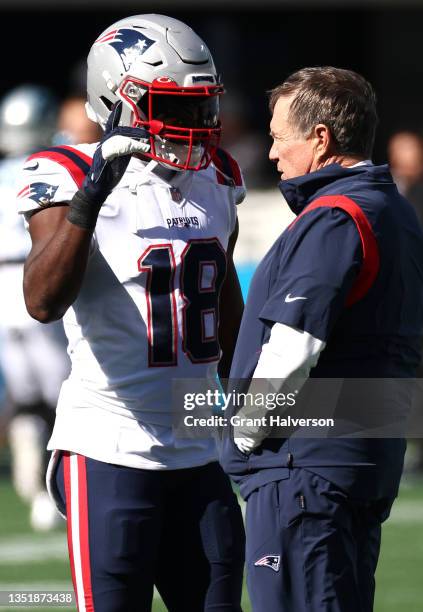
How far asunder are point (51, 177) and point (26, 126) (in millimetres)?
4775

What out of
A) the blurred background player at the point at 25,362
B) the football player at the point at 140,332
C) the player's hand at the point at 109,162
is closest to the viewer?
the player's hand at the point at 109,162

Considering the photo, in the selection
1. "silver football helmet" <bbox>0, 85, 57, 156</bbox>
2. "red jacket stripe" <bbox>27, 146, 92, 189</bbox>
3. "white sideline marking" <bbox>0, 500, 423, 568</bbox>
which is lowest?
"white sideline marking" <bbox>0, 500, 423, 568</bbox>

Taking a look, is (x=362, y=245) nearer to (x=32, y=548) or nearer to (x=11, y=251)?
(x=32, y=548)

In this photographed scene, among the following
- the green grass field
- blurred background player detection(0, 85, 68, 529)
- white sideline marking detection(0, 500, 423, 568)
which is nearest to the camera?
the green grass field

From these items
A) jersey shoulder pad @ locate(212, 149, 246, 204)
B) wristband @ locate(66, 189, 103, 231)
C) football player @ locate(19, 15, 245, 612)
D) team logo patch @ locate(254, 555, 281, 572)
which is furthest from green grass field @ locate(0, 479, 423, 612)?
wristband @ locate(66, 189, 103, 231)

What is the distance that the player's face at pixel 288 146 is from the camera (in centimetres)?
309

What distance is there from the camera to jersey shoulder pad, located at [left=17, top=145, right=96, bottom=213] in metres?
3.18

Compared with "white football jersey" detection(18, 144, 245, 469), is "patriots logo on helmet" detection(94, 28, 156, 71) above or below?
above

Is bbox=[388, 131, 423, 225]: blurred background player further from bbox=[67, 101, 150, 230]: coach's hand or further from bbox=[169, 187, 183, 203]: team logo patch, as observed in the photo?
bbox=[67, 101, 150, 230]: coach's hand

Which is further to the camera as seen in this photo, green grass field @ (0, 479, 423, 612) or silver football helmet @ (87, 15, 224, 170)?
green grass field @ (0, 479, 423, 612)

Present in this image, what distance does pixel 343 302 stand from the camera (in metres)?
2.93

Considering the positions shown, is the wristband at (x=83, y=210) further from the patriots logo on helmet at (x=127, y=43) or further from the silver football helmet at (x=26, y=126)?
the silver football helmet at (x=26, y=126)

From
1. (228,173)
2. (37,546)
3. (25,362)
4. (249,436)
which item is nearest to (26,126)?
(25,362)

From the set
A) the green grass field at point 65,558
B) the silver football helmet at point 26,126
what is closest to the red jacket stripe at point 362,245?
the green grass field at point 65,558
